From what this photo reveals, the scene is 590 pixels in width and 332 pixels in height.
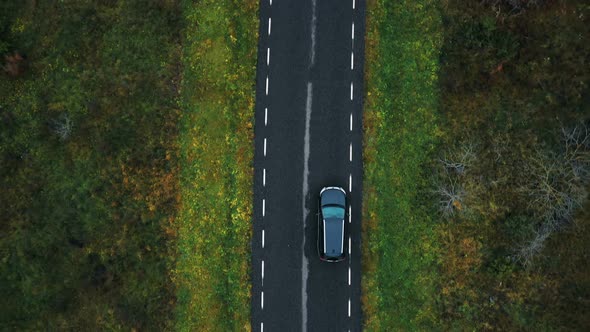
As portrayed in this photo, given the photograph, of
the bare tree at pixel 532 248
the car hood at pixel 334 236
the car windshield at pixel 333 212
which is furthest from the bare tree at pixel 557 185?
the car windshield at pixel 333 212

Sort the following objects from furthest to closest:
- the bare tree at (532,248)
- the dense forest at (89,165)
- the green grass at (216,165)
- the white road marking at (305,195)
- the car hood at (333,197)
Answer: the dense forest at (89,165), the green grass at (216,165), the white road marking at (305,195), the car hood at (333,197), the bare tree at (532,248)

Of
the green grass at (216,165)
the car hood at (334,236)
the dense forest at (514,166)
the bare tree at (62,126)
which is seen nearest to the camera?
the car hood at (334,236)

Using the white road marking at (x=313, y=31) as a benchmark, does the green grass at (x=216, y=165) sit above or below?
below

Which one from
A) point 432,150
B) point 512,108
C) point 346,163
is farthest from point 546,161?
point 346,163

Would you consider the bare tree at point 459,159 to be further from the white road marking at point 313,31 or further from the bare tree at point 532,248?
the white road marking at point 313,31

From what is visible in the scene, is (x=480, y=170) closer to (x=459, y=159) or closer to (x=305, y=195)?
(x=459, y=159)

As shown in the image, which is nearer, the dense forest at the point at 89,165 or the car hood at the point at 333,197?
the car hood at the point at 333,197

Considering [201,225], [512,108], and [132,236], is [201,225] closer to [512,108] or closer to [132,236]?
[132,236]

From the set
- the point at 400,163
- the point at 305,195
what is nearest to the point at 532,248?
the point at 400,163
